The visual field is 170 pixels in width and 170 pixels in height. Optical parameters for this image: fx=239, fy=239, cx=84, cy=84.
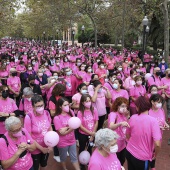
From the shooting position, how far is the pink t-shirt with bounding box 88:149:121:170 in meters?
2.71

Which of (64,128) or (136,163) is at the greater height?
(64,128)

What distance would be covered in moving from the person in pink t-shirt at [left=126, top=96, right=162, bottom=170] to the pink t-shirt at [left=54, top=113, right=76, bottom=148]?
3.95 ft

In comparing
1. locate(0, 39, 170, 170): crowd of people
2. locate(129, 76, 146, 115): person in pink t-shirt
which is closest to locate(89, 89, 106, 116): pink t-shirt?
locate(0, 39, 170, 170): crowd of people

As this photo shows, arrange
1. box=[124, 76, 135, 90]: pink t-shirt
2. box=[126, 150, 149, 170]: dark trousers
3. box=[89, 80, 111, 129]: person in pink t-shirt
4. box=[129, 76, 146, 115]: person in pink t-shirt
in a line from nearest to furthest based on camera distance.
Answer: box=[126, 150, 149, 170]: dark trousers, box=[89, 80, 111, 129]: person in pink t-shirt, box=[129, 76, 146, 115]: person in pink t-shirt, box=[124, 76, 135, 90]: pink t-shirt

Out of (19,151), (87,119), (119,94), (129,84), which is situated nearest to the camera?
(19,151)

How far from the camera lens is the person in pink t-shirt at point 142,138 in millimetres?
3326

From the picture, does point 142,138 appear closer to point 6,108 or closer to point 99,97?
point 99,97

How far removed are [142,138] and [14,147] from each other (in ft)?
5.82

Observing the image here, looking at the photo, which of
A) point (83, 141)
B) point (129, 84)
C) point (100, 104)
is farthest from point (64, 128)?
point (129, 84)

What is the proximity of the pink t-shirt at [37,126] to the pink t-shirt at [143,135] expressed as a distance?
144cm

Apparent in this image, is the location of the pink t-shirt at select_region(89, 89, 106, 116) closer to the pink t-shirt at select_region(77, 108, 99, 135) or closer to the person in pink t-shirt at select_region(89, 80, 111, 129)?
→ the person in pink t-shirt at select_region(89, 80, 111, 129)

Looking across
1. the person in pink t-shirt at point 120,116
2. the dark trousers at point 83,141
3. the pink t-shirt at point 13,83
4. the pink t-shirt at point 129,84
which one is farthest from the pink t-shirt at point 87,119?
the pink t-shirt at point 13,83

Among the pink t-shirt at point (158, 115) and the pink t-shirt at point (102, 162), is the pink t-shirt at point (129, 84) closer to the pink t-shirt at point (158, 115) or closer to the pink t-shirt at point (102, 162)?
the pink t-shirt at point (158, 115)

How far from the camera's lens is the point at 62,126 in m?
4.22
